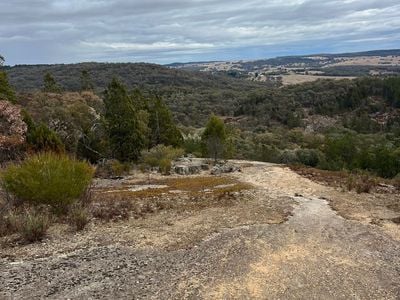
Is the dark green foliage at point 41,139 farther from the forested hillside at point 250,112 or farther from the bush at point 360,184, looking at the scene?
the bush at point 360,184

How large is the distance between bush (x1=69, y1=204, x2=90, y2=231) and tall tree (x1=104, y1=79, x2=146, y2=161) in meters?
20.8

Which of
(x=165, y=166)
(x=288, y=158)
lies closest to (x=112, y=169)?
(x=165, y=166)

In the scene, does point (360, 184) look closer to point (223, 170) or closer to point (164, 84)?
point (223, 170)

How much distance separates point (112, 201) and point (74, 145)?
70.0ft

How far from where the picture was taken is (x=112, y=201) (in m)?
16.8

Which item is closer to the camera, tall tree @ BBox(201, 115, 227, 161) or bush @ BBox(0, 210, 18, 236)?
bush @ BBox(0, 210, 18, 236)

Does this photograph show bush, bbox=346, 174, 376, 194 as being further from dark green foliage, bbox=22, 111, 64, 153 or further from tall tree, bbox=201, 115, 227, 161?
tall tree, bbox=201, 115, 227, 161

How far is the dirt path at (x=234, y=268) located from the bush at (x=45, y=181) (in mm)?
3285

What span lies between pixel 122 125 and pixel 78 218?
21510 mm

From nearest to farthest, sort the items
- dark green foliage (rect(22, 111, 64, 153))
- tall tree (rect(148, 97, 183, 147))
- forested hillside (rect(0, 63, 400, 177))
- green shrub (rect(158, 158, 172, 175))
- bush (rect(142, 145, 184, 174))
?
dark green foliage (rect(22, 111, 64, 153)) → green shrub (rect(158, 158, 172, 175)) → bush (rect(142, 145, 184, 174)) → forested hillside (rect(0, 63, 400, 177)) → tall tree (rect(148, 97, 183, 147))

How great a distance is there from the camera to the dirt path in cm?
883

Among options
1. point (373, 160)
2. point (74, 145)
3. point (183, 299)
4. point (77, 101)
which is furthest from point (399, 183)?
point (77, 101)

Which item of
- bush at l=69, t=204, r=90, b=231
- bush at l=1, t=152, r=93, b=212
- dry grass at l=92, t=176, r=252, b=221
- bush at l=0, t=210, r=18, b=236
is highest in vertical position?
bush at l=1, t=152, r=93, b=212

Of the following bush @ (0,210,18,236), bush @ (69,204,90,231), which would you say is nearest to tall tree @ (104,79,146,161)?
bush @ (69,204,90,231)
